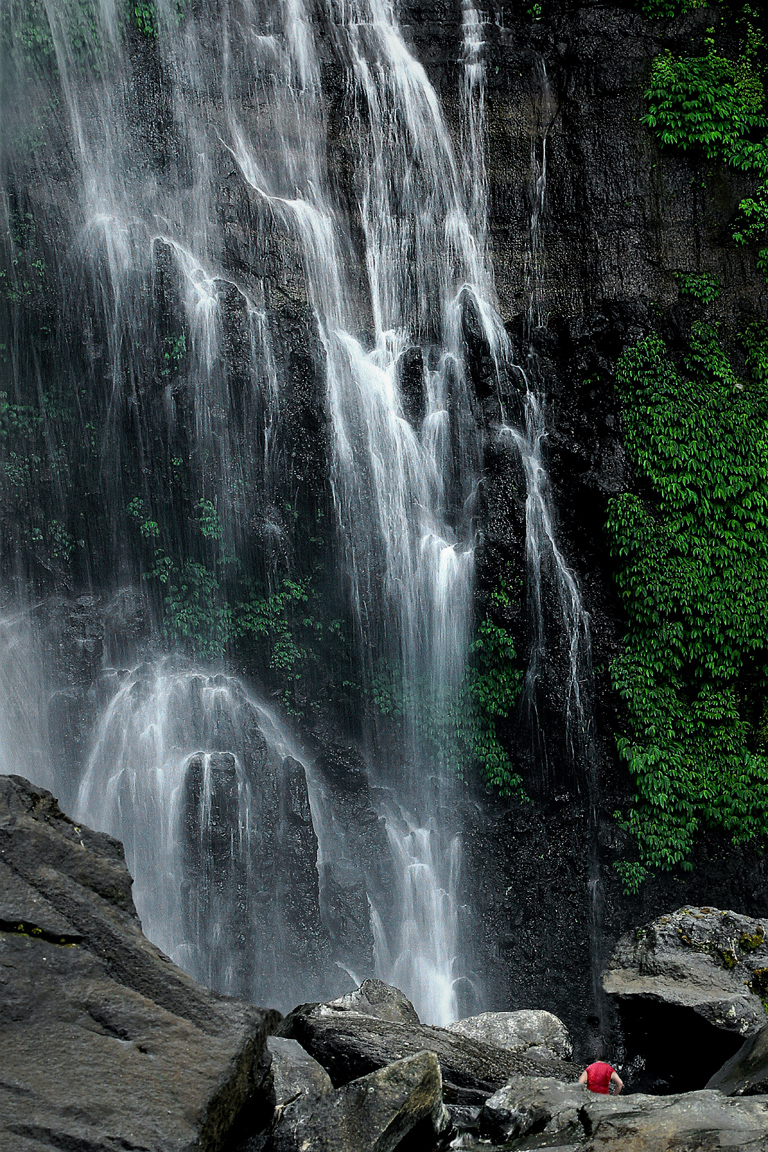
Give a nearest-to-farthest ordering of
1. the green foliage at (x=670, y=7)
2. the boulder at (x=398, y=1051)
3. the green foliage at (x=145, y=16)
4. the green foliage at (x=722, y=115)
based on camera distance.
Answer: the boulder at (x=398, y=1051) → the green foliage at (x=145, y=16) → the green foliage at (x=722, y=115) → the green foliage at (x=670, y=7)

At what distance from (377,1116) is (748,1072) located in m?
3.19

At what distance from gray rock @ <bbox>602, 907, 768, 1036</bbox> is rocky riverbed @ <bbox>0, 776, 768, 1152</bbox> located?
2777 millimetres

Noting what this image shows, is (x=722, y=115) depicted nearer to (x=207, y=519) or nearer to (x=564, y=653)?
(x=564, y=653)

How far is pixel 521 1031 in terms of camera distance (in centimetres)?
955

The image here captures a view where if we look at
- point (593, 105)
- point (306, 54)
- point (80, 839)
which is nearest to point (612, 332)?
point (593, 105)

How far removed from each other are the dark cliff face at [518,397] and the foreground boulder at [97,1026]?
947 centimetres

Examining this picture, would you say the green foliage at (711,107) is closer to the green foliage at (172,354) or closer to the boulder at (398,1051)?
the green foliage at (172,354)

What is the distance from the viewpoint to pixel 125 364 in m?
15.3

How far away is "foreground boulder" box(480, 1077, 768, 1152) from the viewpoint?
4664 millimetres

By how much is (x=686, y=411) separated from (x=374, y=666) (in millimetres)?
7366

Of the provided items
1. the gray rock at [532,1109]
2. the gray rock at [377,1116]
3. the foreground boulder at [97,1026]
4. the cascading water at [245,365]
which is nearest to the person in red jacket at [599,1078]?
the gray rock at [532,1109]

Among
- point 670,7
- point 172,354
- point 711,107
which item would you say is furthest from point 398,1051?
point 670,7

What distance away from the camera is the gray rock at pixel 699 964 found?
9.16 metres

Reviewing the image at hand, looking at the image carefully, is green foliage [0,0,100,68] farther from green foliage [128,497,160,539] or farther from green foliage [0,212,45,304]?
green foliage [128,497,160,539]
